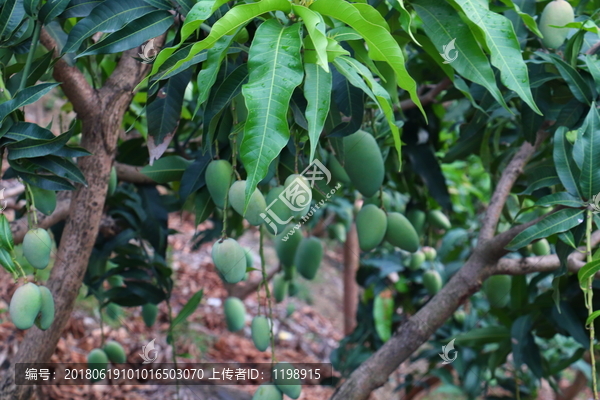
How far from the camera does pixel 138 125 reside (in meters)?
1.26

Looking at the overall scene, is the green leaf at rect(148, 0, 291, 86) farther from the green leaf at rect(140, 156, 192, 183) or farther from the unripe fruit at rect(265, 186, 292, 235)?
the green leaf at rect(140, 156, 192, 183)

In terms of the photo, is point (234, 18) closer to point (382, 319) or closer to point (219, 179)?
point (219, 179)

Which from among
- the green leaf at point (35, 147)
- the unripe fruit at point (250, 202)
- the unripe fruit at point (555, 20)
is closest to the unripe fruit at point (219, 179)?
the unripe fruit at point (250, 202)

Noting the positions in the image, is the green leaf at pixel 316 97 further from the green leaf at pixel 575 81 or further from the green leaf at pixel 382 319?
the green leaf at pixel 382 319

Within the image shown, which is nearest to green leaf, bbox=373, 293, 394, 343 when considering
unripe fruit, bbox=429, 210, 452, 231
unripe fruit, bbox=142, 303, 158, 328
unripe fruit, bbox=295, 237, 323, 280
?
unripe fruit, bbox=429, 210, 452, 231

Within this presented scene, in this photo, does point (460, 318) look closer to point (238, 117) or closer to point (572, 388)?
point (572, 388)

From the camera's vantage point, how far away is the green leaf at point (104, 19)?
764 mm

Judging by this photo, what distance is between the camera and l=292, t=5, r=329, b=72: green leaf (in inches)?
20.1

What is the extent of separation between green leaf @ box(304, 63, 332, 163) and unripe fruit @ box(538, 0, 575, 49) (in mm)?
494

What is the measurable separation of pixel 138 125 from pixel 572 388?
1.90 m

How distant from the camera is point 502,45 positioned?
0.70m

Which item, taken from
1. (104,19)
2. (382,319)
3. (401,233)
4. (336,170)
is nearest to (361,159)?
(336,170)

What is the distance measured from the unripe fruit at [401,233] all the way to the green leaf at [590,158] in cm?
30

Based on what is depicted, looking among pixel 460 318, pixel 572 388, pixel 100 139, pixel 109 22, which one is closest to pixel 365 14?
pixel 109 22
